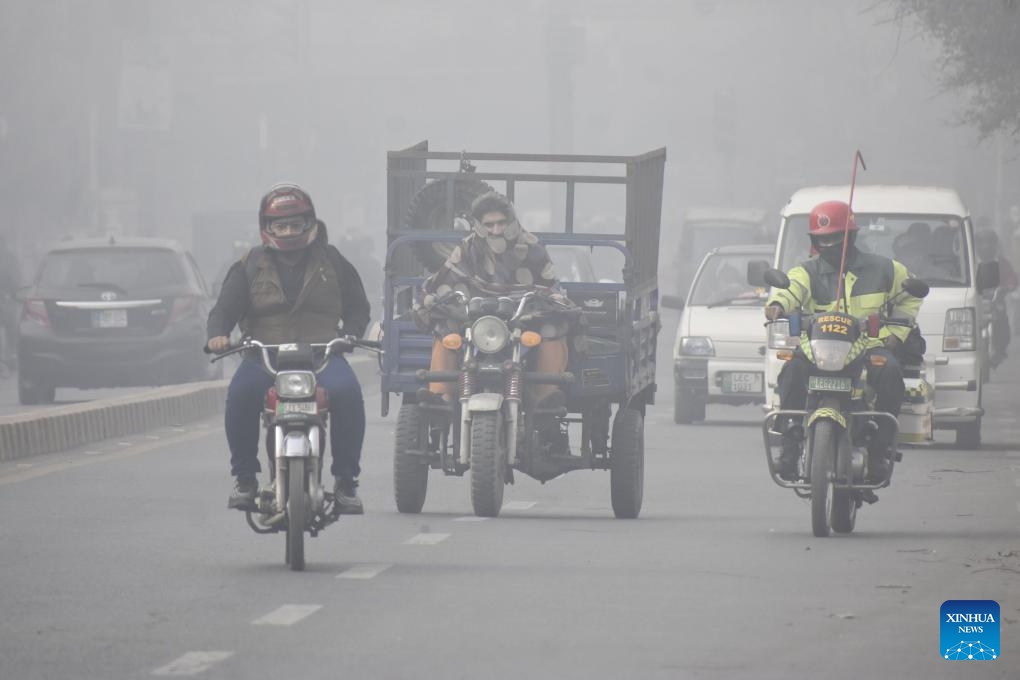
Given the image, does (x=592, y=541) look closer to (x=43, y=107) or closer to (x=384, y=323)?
(x=384, y=323)

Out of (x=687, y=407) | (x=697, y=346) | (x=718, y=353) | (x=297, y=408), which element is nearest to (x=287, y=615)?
(x=297, y=408)

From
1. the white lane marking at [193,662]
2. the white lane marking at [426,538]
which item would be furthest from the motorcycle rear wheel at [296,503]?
the white lane marking at [193,662]

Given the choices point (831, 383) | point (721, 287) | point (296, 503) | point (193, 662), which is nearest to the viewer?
point (193, 662)

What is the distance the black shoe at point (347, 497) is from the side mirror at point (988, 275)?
8.66m

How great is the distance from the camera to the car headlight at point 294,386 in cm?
991

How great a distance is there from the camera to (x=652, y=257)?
15336mm

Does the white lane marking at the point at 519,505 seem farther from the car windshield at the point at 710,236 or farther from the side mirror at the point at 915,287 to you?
the car windshield at the point at 710,236

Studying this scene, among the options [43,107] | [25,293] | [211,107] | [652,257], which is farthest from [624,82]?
[652,257]

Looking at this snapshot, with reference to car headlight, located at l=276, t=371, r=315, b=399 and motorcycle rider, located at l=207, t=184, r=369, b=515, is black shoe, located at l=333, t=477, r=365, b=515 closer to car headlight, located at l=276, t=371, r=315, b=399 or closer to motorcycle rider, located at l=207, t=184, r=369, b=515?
motorcycle rider, located at l=207, t=184, r=369, b=515

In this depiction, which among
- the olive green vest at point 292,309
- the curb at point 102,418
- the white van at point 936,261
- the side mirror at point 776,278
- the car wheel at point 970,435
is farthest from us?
the car wheel at point 970,435

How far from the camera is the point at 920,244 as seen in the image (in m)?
19.8

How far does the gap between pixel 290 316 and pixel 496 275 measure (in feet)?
9.42

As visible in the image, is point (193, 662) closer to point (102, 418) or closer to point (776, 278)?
point (776, 278)
